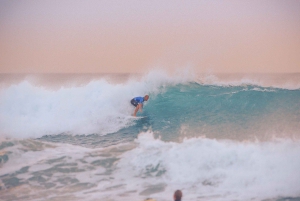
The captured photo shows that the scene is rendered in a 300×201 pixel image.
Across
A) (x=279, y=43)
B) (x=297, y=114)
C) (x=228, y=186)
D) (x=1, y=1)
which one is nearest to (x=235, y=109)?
(x=297, y=114)

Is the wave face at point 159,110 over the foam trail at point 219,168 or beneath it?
over

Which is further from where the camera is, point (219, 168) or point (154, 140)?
point (154, 140)

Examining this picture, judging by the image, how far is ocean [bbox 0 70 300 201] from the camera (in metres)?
3.30

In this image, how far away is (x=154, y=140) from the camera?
450 cm

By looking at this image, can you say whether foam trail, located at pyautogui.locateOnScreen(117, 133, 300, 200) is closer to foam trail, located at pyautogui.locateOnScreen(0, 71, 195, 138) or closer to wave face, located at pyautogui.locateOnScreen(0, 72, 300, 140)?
wave face, located at pyautogui.locateOnScreen(0, 72, 300, 140)

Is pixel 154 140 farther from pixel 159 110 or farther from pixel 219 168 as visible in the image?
pixel 159 110

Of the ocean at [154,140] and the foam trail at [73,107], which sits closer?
the ocean at [154,140]

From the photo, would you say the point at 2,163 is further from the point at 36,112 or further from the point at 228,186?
the point at 228,186

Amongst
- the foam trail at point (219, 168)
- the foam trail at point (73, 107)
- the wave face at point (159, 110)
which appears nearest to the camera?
the foam trail at point (219, 168)

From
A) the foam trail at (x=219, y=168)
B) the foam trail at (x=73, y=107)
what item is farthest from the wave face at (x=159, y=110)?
the foam trail at (x=219, y=168)

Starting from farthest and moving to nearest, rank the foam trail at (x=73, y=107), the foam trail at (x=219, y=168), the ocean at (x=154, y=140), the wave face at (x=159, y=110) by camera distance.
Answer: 1. the foam trail at (x=73, y=107)
2. the wave face at (x=159, y=110)
3. the ocean at (x=154, y=140)
4. the foam trail at (x=219, y=168)

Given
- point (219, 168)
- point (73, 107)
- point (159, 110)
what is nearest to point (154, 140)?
point (219, 168)

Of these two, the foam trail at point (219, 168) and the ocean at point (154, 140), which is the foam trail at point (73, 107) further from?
the foam trail at point (219, 168)

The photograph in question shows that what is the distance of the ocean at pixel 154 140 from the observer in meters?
3.30
